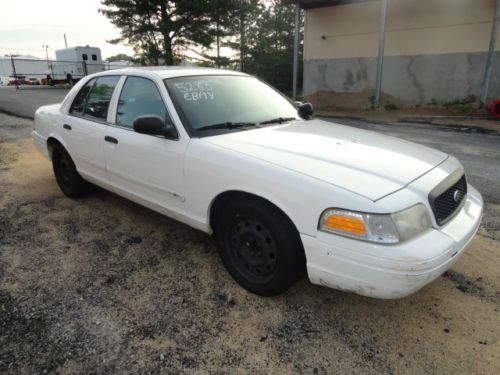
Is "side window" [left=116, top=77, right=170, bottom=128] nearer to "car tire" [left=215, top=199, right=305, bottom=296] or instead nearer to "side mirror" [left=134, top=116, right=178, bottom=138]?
"side mirror" [left=134, top=116, right=178, bottom=138]

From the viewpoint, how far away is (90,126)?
3.91m

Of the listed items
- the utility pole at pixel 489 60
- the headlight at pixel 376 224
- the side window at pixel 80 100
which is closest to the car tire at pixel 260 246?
the headlight at pixel 376 224

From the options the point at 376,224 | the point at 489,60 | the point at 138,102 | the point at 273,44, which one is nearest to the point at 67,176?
the point at 138,102

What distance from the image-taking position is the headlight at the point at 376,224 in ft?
6.81

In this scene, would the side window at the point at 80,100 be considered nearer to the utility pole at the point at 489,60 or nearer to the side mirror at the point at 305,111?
the side mirror at the point at 305,111

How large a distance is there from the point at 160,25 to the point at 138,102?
20147 millimetres

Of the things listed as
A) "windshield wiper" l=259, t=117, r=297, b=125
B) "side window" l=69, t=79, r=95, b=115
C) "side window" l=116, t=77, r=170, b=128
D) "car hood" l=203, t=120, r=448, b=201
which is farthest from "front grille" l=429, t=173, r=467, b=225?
"side window" l=69, t=79, r=95, b=115

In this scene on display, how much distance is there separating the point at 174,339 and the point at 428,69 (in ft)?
45.4

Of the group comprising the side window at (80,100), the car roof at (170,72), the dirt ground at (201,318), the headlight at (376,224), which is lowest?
the dirt ground at (201,318)

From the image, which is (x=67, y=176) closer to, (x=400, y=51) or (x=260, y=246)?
(x=260, y=246)

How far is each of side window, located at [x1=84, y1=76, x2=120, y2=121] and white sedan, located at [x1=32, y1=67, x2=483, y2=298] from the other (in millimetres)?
19

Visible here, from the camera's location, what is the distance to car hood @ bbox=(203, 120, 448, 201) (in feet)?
7.44

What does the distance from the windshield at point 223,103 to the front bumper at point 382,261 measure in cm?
129

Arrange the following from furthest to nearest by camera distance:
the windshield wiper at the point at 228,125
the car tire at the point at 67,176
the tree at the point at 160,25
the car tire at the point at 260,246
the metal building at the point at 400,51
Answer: the tree at the point at 160,25 → the metal building at the point at 400,51 → the car tire at the point at 67,176 → the windshield wiper at the point at 228,125 → the car tire at the point at 260,246
